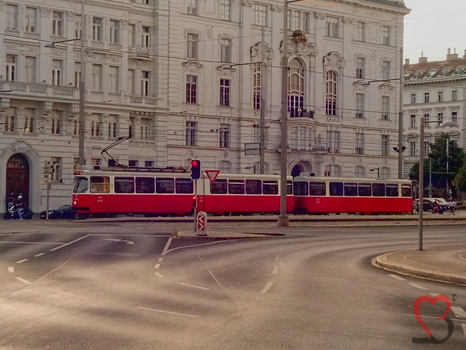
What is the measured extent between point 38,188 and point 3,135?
4480mm

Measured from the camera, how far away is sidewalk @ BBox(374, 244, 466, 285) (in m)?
21.1

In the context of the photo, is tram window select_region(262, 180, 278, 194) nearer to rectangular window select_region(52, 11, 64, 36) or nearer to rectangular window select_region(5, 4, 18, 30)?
rectangular window select_region(52, 11, 64, 36)

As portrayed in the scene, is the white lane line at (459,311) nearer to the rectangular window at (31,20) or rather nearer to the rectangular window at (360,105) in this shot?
the rectangular window at (31,20)

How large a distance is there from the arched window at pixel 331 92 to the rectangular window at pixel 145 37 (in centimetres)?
1815

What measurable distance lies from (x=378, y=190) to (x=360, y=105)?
739 inches

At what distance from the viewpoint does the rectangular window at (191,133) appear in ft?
237

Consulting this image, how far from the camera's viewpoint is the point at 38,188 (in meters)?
64.1

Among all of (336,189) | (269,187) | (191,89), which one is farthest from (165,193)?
(191,89)

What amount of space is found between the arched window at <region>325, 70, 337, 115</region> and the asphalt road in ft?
166

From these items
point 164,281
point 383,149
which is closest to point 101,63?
point 383,149

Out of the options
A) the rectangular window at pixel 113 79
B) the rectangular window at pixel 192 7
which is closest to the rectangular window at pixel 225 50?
the rectangular window at pixel 192 7

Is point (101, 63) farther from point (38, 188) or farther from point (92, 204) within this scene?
point (92, 204)

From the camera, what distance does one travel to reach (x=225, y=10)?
74812 mm

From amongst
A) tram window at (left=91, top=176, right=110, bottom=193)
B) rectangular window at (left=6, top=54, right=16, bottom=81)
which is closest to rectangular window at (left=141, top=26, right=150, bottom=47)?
rectangular window at (left=6, top=54, right=16, bottom=81)
